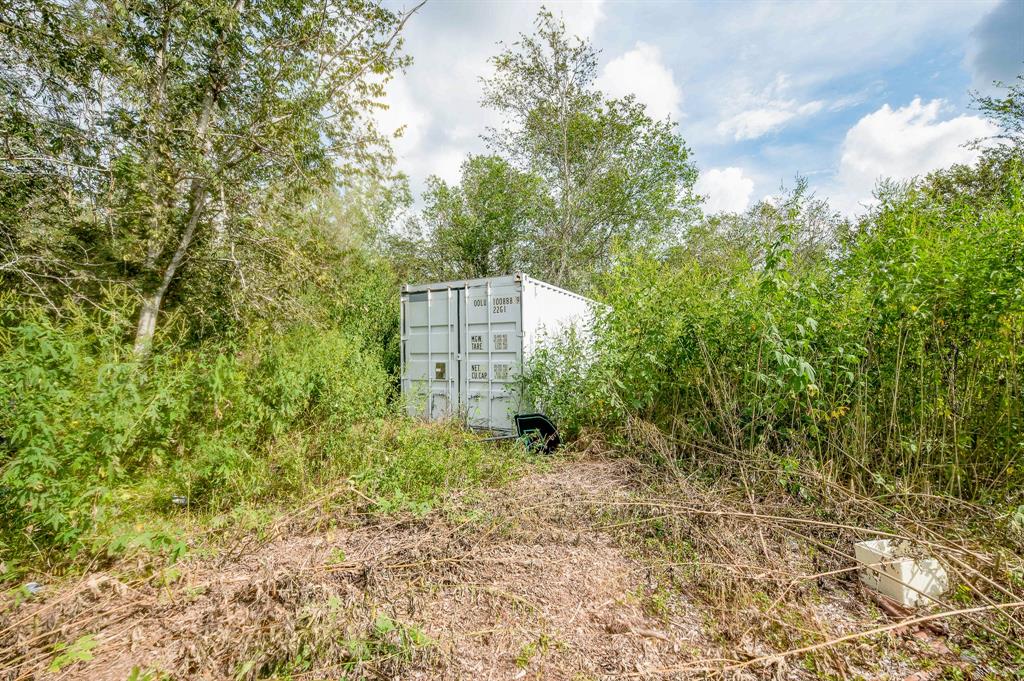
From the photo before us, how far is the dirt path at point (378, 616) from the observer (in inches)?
80.3

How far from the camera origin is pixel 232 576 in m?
2.69

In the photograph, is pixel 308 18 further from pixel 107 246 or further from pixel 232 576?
pixel 232 576

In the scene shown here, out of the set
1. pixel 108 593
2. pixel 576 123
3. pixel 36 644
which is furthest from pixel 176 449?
pixel 576 123

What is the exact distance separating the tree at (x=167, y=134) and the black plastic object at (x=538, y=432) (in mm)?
4002

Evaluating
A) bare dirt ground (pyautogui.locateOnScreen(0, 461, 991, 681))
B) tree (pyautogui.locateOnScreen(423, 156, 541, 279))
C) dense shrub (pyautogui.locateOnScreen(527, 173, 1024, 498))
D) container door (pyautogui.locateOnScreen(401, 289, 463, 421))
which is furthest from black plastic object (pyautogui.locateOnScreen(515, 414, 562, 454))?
tree (pyautogui.locateOnScreen(423, 156, 541, 279))

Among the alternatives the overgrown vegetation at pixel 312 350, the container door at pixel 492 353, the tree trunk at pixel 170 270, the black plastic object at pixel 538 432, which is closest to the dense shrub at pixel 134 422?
the overgrown vegetation at pixel 312 350

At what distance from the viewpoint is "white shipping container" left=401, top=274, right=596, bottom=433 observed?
21.8 ft

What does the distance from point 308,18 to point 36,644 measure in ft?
27.8

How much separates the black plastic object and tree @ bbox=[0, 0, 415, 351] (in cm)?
400

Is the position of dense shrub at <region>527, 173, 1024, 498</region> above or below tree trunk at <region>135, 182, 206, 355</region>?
below

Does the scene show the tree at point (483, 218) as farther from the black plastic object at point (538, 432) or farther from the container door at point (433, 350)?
the black plastic object at point (538, 432)

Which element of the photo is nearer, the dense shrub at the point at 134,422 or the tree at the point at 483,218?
the dense shrub at the point at 134,422

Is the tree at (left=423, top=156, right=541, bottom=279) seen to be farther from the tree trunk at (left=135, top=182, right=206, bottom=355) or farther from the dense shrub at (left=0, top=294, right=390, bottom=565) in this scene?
the dense shrub at (left=0, top=294, right=390, bottom=565)

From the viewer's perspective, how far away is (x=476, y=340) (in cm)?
710
